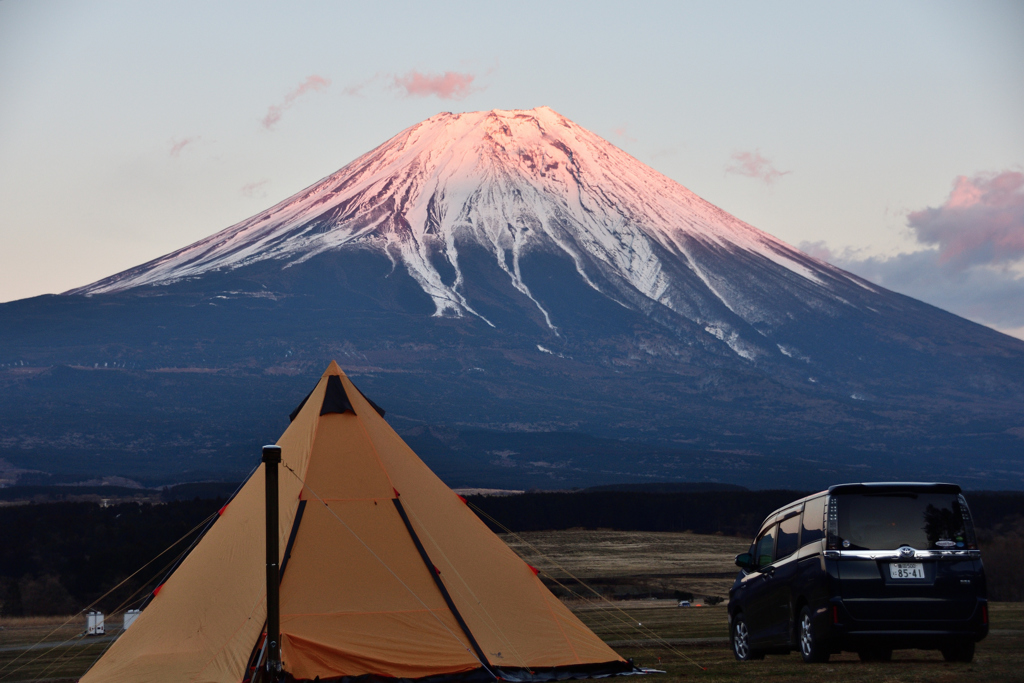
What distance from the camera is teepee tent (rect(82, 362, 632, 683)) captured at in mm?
13875

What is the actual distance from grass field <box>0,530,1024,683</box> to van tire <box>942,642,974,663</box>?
0.13m

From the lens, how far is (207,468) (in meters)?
135

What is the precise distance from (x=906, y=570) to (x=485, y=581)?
5.35m

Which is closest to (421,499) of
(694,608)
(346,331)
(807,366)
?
(694,608)

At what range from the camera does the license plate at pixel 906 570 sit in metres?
12.6

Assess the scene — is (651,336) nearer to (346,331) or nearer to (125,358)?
(346,331)

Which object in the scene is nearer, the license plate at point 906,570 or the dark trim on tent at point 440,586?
the license plate at point 906,570

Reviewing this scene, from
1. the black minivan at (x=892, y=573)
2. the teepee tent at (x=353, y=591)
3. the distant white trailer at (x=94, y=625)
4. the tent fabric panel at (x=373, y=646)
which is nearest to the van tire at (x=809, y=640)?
the black minivan at (x=892, y=573)

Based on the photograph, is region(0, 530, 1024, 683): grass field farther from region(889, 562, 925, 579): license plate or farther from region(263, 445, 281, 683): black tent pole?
region(263, 445, 281, 683): black tent pole

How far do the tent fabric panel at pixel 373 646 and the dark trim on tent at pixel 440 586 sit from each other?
94 mm

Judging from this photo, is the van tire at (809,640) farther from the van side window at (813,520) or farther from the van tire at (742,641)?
the van tire at (742,641)

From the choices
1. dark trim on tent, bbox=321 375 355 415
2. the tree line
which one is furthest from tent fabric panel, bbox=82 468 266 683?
the tree line

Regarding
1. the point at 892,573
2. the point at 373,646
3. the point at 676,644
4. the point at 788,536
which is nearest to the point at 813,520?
the point at 788,536

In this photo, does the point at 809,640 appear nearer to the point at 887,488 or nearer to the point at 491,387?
the point at 887,488
